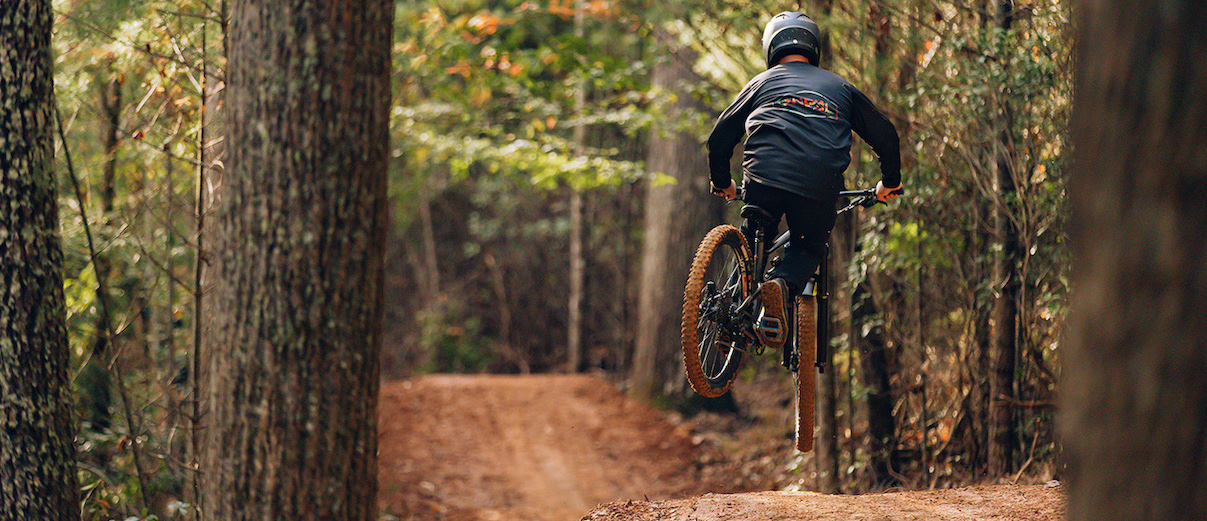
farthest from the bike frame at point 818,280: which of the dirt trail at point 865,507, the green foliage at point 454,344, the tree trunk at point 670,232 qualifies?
the green foliage at point 454,344

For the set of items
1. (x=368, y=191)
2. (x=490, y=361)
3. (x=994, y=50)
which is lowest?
(x=490, y=361)

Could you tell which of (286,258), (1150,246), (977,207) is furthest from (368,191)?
(977,207)

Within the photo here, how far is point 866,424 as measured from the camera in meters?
7.27

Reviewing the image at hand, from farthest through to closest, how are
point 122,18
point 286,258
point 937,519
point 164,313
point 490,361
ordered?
point 490,361, point 164,313, point 122,18, point 937,519, point 286,258

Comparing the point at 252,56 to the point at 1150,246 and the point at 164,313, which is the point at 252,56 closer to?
the point at 1150,246

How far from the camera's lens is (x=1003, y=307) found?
5887 mm

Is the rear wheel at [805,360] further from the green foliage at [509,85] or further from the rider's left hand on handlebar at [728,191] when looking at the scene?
the green foliage at [509,85]

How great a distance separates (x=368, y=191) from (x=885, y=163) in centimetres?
299

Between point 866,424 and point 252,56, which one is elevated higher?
point 252,56

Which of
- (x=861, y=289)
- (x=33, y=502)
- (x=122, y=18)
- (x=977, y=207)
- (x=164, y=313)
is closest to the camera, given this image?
(x=33, y=502)

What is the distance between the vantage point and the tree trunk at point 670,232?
10898mm

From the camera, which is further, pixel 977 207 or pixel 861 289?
pixel 861 289

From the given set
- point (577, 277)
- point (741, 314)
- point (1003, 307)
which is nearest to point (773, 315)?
point (741, 314)

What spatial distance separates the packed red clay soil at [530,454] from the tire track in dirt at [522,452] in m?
0.01
